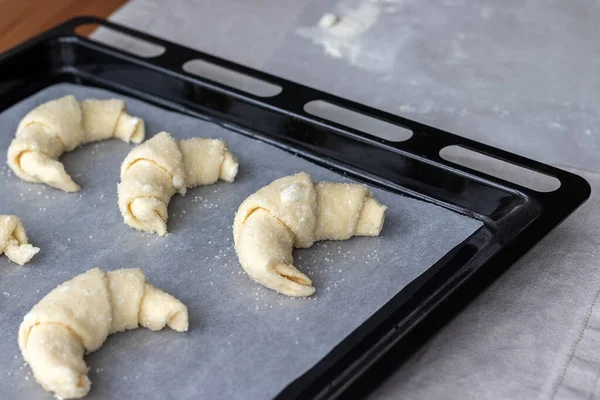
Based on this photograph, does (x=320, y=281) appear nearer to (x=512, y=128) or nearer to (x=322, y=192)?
(x=322, y=192)

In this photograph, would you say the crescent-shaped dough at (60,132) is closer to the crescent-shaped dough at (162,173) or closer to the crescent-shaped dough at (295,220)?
the crescent-shaped dough at (162,173)

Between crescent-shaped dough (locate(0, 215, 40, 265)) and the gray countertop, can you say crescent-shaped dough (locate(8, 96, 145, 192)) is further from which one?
the gray countertop

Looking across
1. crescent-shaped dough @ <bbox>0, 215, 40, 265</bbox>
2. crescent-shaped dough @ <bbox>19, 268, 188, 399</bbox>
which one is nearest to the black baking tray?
crescent-shaped dough @ <bbox>19, 268, 188, 399</bbox>

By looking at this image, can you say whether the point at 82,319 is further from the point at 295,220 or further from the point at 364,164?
the point at 364,164

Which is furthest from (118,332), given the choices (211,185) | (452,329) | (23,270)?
(452,329)

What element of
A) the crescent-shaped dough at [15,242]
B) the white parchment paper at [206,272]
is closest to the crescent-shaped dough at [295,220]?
the white parchment paper at [206,272]

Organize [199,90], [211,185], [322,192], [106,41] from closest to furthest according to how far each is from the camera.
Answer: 1. [322,192]
2. [211,185]
3. [199,90]
4. [106,41]

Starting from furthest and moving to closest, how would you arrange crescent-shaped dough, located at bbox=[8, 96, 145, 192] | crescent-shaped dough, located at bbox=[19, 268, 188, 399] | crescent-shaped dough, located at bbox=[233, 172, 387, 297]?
crescent-shaped dough, located at bbox=[8, 96, 145, 192], crescent-shaped dough, located at bbox=[233, 172, 387, 297], crescent-shaped dough, located at bbox=[19, 268, 188, 399]
